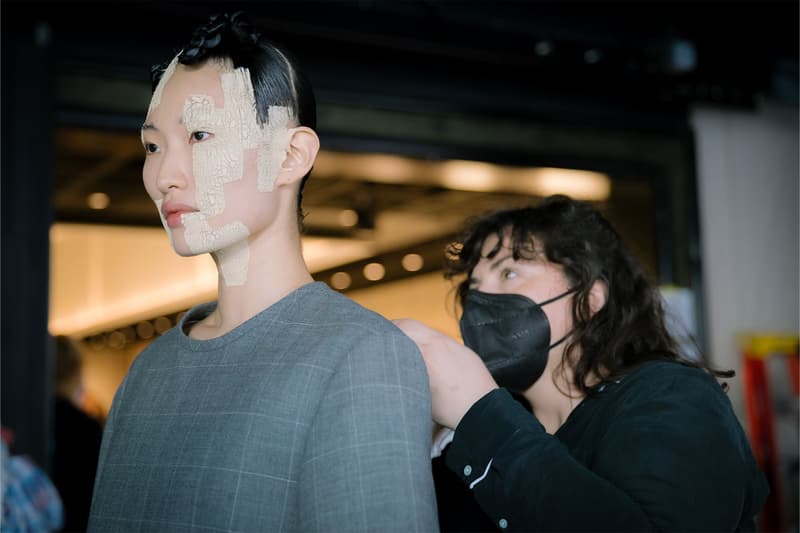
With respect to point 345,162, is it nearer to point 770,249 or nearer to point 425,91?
point 425,91

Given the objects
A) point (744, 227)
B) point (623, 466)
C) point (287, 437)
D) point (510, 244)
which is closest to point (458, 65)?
point (744, 227)

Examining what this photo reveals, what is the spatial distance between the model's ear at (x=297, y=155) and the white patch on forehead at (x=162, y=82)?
6.3 inches

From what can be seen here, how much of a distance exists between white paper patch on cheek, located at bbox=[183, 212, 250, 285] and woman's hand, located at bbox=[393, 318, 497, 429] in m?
0.22

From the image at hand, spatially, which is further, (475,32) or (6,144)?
(475,32)

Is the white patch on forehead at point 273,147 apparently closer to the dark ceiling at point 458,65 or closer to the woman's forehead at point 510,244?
the woman's forehead at point 510,244

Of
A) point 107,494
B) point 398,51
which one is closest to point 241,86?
point 107,494

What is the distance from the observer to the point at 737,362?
442cm

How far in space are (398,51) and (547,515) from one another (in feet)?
9.03

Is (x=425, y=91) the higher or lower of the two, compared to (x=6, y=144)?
higher

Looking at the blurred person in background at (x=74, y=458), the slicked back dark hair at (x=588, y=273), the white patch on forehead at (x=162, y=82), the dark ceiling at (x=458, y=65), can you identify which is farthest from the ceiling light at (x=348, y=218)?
the white patch on forehead at (x=162, y=82)

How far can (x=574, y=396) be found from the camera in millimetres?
1621

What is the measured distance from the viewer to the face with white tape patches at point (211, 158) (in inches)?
43.0

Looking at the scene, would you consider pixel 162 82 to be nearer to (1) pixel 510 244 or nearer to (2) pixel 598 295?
(1) pixel 510 244

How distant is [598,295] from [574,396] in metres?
0.21
